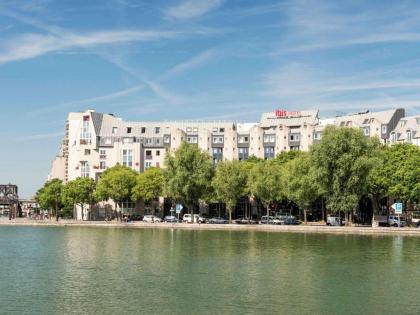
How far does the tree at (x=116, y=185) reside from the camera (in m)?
155

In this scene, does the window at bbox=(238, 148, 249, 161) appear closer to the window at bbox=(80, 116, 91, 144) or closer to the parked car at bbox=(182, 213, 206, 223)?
the parked car at bbox=(182, 213, 206, 223)

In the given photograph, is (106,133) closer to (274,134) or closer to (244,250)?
(274,134)

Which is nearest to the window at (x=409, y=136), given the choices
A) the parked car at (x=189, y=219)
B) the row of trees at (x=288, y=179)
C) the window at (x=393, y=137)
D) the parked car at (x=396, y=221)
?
the window at (x=393, y=137)

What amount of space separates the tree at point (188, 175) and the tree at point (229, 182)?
461 cm

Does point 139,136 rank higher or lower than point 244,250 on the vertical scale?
higher

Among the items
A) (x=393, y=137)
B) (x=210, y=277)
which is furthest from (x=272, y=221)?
(x=210, y=277)

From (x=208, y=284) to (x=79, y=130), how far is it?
5394 inches

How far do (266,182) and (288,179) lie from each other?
19.6ft

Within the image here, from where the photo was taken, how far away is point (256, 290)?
52.2 meters

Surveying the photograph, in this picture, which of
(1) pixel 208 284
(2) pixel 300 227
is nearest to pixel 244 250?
(1) pixel 208 284

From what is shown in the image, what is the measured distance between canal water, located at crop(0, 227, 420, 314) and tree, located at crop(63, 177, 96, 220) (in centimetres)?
6549

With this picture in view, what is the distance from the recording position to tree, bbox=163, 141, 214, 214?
142 metres

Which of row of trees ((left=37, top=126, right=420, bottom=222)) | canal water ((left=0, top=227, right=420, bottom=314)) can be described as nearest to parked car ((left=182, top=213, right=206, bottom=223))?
row of trees ((left=37, top=126, right=420, bottom=222))

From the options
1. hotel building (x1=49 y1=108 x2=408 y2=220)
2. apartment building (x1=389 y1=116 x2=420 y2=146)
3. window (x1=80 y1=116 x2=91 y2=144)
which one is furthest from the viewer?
window (x1=80 y1=116 x2=91 y2=144)
